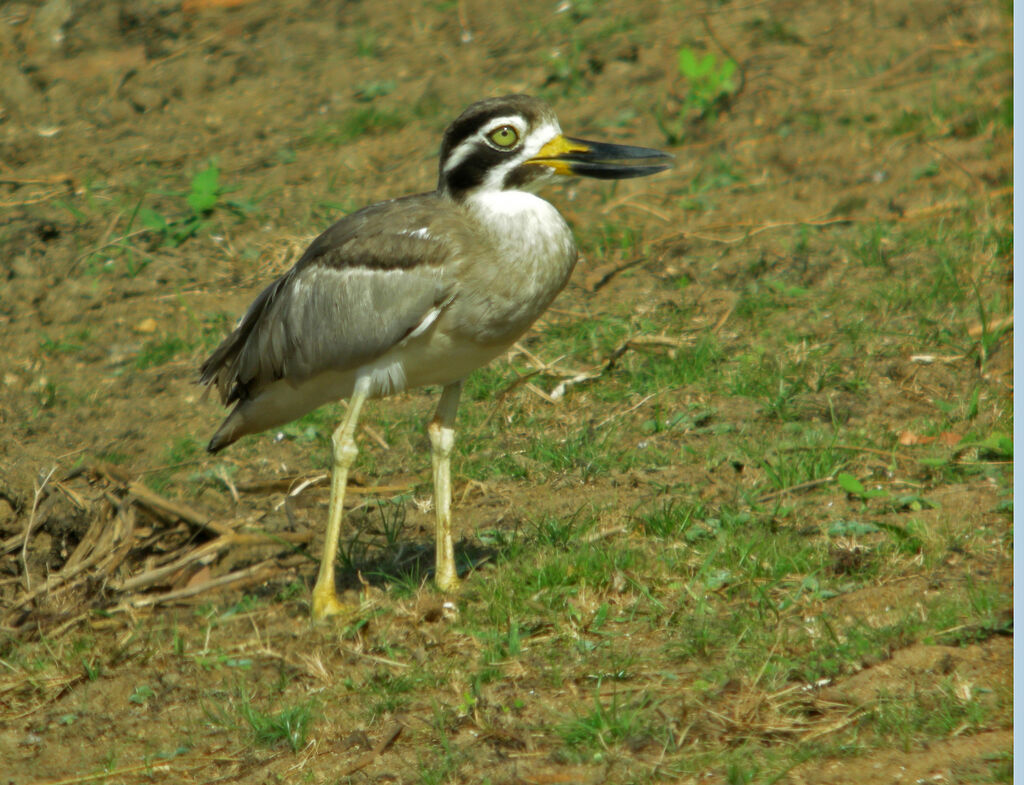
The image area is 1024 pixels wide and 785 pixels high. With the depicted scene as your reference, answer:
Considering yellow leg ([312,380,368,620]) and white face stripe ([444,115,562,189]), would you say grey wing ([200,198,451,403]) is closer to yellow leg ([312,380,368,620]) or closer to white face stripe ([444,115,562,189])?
yellow leg ([312,380,368,620])

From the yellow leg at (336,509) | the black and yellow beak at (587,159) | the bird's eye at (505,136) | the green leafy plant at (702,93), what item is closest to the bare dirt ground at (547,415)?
the green leafy plant at (702,93)

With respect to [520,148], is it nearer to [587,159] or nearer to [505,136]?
[505,136]

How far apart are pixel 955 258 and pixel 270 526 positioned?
4.03 m

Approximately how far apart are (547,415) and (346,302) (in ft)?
5.91

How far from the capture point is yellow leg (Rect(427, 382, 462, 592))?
555cm

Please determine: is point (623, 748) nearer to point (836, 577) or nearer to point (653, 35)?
point (836, 577)

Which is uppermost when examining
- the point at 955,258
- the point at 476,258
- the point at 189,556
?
the point at 476,258

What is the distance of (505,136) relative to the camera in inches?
211

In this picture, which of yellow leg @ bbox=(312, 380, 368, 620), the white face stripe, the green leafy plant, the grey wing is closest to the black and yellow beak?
the white face stripe

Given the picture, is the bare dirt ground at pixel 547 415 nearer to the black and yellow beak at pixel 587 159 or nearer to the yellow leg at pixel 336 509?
the yellow leg at pixel 336 509

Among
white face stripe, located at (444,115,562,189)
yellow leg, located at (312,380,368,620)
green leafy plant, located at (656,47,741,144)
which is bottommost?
green leafy plant, located at (656,47,741,144)

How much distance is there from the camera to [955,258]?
297 inches

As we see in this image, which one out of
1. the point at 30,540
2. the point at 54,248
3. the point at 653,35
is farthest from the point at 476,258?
the point at 653,35

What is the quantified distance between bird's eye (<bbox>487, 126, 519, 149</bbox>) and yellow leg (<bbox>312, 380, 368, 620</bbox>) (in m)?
1.11
